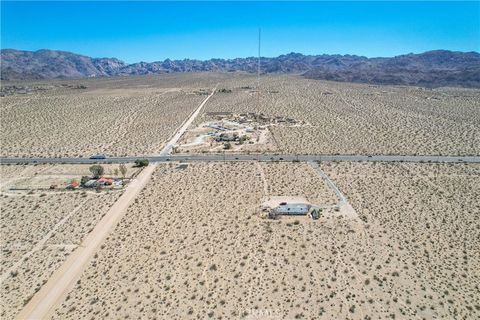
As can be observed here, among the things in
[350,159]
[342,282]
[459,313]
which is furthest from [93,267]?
[350,159]

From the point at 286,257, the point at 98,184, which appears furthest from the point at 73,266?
the point at 286,257

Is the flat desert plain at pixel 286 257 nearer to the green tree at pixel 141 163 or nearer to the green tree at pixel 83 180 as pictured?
the green tree at pixel 141 163

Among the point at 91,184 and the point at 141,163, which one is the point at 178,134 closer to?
the point at 141,163

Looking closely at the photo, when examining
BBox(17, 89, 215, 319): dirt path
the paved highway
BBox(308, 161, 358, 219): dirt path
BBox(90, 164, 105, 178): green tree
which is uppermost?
BBox(90, 164, 105, 178): green tree

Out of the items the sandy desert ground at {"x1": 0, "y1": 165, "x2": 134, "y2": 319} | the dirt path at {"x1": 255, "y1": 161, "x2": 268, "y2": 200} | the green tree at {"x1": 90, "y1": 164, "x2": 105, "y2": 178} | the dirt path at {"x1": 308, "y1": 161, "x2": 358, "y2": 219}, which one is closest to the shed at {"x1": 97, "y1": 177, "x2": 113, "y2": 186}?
the sandy desert ground at {"x1": 0, "y1": 165, "x2": 134, "y2": 319}

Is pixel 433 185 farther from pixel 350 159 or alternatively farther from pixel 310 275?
pixel 310 275

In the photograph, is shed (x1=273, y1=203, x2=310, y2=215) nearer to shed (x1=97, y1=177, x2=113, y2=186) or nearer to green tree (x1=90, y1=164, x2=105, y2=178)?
shed (x1=97, y1=177, x2=113, y2=186)

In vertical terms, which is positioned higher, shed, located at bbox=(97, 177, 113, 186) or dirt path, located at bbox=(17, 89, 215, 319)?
shed, located at bbox=(97, 177, 113, 186)
